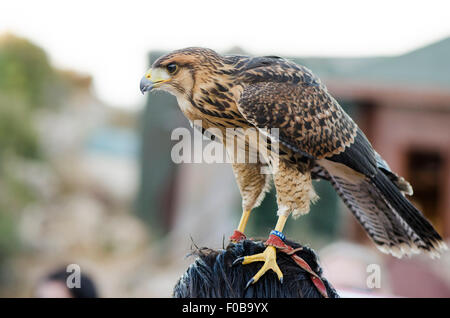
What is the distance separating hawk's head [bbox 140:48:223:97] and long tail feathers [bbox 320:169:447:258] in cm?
56

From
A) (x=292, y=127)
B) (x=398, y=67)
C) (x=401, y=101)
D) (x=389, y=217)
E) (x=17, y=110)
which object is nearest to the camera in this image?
(x=292, y=127)

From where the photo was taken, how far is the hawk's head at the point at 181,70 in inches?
49.0

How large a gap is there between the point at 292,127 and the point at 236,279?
1.58ft

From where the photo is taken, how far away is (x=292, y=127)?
53.3 inches

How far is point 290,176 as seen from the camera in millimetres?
1328

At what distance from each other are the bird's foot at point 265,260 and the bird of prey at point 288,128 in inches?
1.8

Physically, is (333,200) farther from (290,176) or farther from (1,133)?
A: (1,133)

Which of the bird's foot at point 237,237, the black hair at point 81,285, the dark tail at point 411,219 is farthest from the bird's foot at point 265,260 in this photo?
the black hair at point 81,285

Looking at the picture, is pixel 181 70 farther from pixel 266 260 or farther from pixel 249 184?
pixel 266 260

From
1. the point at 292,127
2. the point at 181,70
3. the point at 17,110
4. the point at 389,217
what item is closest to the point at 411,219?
the point at 389,217

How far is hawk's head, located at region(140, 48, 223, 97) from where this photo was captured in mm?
1245

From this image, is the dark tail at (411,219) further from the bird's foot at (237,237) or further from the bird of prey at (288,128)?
the bird's foot at (237,237)
